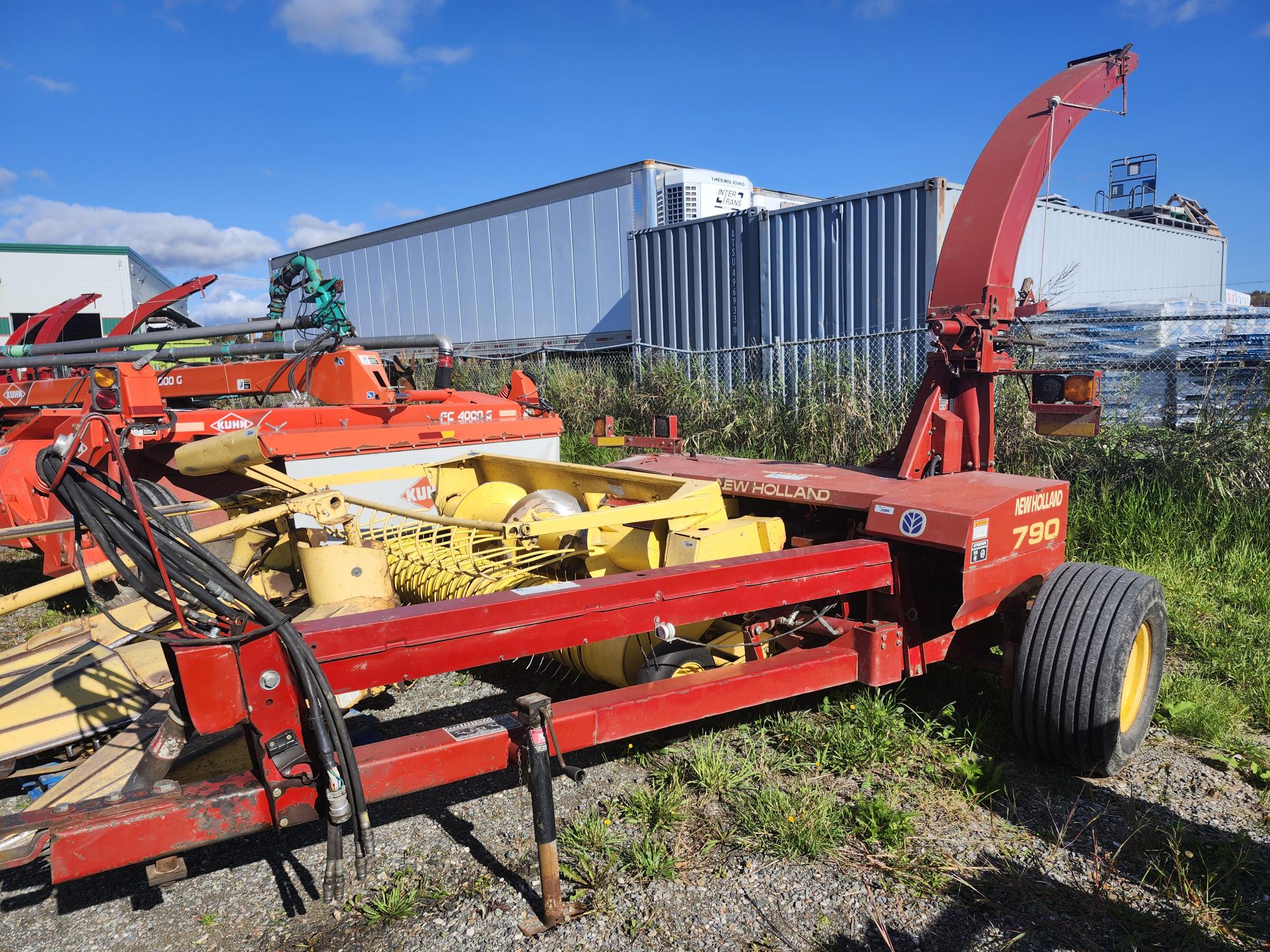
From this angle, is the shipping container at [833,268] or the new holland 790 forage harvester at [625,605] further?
the shipping container at [833,268]

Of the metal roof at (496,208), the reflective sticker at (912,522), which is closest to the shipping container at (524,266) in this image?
the metal roof at (496,208)

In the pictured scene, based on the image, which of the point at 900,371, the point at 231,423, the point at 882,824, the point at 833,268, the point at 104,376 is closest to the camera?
the point at 882,824

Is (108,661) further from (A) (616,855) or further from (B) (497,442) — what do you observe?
(B) (497,442)

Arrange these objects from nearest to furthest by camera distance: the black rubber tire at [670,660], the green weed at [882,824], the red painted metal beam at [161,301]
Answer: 1. the green weed at [882,824]
2. the black rubber tire at [670,660]
3. the red painted metal beam at [161,301]

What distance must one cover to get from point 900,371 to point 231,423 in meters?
6.01

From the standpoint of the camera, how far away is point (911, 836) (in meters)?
2.83

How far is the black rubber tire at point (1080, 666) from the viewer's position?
3041 mm

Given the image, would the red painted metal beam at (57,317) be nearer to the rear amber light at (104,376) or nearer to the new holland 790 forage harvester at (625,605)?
the rear amber light at (104,376)

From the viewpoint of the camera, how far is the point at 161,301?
730 centimetres

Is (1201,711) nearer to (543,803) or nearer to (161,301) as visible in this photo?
(543,803)

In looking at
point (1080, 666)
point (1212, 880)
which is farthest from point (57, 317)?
point (1212, 880)

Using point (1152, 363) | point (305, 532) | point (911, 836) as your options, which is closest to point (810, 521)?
point (911, 836)

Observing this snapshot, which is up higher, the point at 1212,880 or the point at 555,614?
the point at 555,614

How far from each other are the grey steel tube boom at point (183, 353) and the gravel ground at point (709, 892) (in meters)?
1.63
